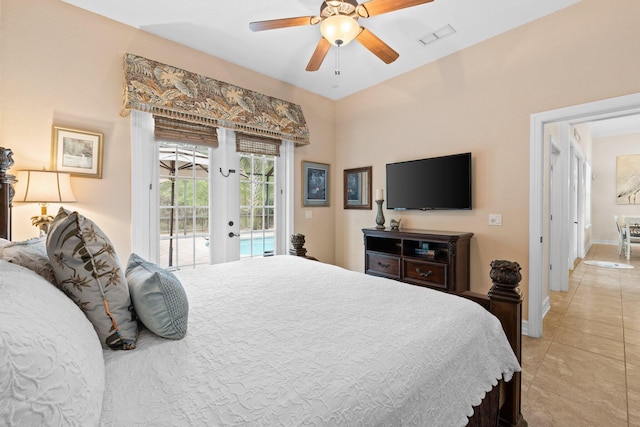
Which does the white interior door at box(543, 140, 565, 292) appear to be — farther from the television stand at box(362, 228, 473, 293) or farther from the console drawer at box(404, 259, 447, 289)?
the console drawer at box(404, 259, 447, 289)

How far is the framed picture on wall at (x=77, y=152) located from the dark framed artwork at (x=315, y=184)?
2.34 m

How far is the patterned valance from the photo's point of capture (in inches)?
99.4

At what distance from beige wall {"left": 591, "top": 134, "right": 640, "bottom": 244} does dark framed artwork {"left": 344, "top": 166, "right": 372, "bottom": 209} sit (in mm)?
7507

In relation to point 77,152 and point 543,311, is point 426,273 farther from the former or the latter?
point 77,152

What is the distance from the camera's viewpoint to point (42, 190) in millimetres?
2020

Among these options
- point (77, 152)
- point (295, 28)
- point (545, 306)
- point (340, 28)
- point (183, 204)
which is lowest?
point (545, 306)

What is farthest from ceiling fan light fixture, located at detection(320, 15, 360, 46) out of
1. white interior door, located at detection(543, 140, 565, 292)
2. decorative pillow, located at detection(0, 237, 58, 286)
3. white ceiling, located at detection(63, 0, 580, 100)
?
white interior door, located at detection(543, 140, 565, 292)

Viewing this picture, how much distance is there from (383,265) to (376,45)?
89.4 inches

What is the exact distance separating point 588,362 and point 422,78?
3.16 metres

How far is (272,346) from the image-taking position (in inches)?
37.4

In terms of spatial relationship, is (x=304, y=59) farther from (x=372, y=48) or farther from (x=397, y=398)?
(x=397, y=398)

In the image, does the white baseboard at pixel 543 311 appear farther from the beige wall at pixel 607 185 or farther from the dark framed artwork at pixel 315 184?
the beige wall at pixel 607 185

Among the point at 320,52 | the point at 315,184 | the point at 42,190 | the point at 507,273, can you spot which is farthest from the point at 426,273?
the point at 42,190

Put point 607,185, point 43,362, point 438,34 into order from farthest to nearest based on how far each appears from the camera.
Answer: point 607,185 → point 438,34 → point 43,362
